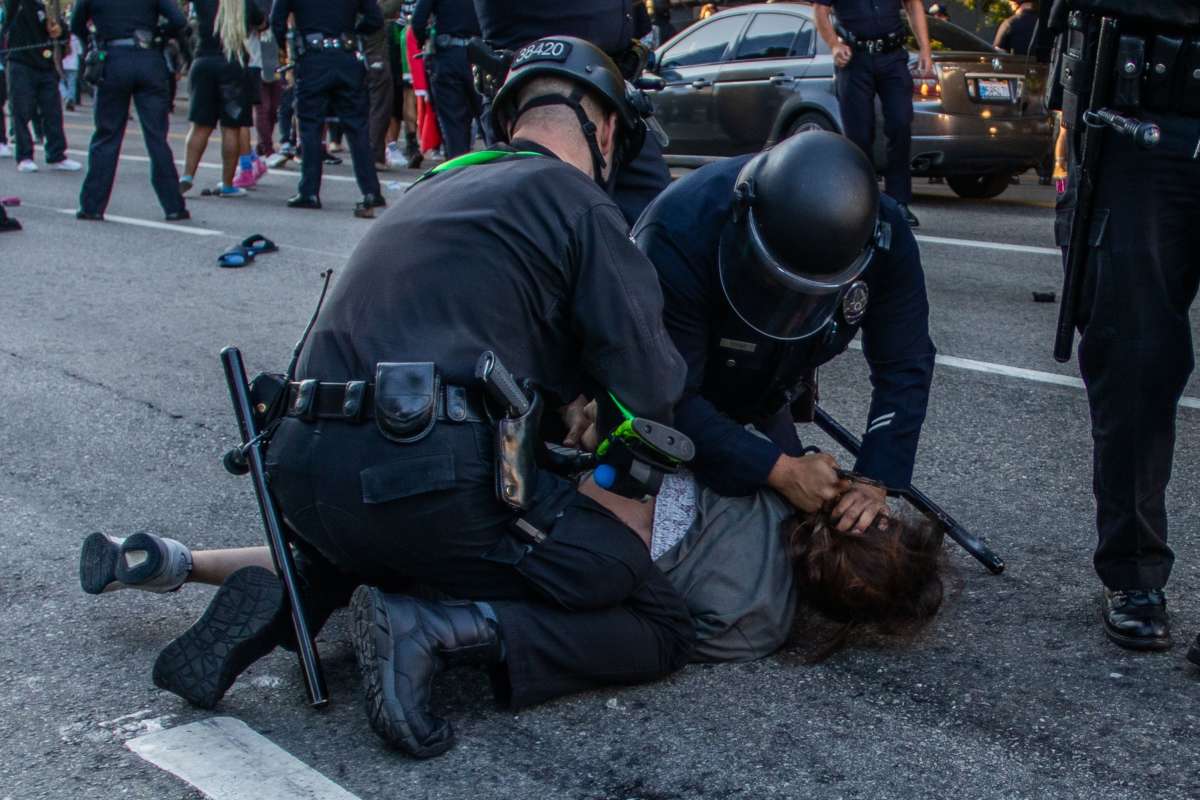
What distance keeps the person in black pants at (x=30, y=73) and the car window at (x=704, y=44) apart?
579 cm

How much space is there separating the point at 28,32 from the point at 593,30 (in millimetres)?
10058

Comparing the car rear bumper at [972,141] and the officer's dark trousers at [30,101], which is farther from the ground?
the car rear bumper at [972,141]

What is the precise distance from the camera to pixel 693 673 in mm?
2955

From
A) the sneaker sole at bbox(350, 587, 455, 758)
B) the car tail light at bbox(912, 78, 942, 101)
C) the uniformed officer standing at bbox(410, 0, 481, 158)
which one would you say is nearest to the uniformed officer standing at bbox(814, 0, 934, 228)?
the car tail light at bbox(912, 78, 942, 101)

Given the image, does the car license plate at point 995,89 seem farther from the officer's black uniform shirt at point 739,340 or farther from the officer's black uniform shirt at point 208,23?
the officer's black uniform shirt at point 739,340

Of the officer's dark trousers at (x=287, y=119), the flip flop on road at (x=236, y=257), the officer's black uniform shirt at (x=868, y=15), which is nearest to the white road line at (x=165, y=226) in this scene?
the flip flop on road at (x=236, y=257)

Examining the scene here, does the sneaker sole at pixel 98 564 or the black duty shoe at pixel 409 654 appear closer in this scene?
the black duty shoe at pixel 409 654

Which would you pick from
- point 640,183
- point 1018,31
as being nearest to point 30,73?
point 1018,31

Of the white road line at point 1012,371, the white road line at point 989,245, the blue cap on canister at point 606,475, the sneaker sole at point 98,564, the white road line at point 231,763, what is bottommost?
the white road line at point 989,245

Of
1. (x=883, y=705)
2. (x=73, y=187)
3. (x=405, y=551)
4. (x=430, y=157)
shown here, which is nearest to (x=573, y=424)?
(x=405, y=551)

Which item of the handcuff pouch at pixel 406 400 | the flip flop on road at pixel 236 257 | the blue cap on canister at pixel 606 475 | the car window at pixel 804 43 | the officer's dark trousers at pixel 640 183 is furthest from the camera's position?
the car window at pixel 804 43

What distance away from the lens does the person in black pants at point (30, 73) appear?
42.7 ft

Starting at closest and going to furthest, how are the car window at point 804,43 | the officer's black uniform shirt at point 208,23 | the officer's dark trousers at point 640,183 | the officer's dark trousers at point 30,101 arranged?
1. the officer's dark trousers at point 640,183
2. the car window at point 804,43
3. the officer's black uniform shirt at point 208,23
4. the officer's dark trousers at point 30,101

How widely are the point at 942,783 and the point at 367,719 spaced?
1.02 metres
